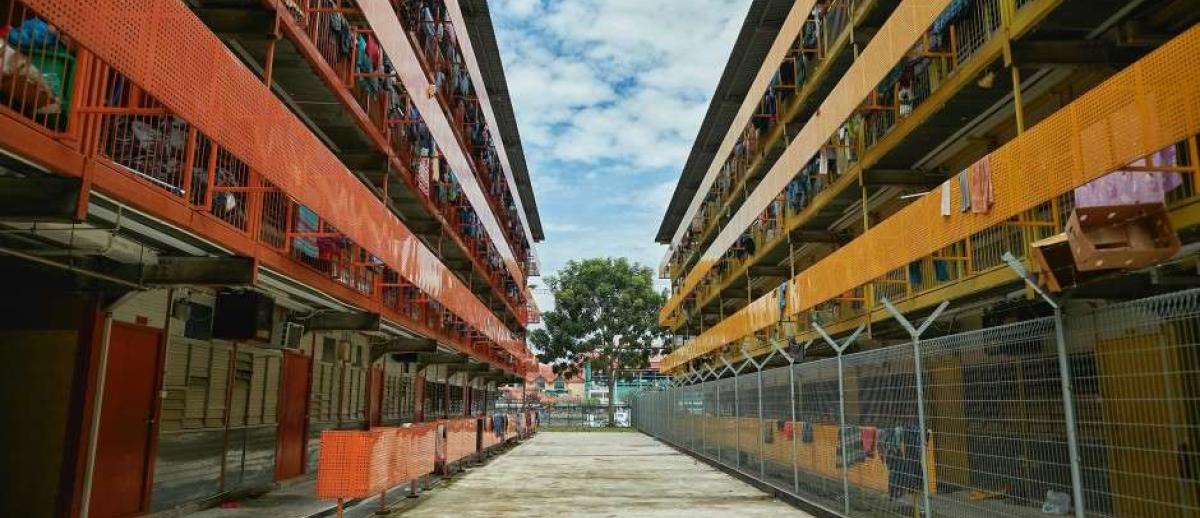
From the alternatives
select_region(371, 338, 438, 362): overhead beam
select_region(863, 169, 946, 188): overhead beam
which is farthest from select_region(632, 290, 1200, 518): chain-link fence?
select_region(371, 338, 438, 362): overhead beam

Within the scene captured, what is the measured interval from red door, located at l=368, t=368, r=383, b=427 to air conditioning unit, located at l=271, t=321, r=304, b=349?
260 inches

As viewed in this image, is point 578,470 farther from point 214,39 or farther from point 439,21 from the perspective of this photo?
point 214,39

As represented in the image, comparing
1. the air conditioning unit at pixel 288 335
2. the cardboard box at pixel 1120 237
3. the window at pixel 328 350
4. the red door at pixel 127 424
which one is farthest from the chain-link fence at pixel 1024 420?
the window at pixel 328 350

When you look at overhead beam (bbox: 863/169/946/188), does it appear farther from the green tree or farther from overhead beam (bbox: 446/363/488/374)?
the green tree

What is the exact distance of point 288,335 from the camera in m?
13.2

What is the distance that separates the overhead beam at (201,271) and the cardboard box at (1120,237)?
24.3 feet

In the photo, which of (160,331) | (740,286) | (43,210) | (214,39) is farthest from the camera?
(740,286)

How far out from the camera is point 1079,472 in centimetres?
577

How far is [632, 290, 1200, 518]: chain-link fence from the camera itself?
4938mm

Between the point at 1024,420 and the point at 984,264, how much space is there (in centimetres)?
759

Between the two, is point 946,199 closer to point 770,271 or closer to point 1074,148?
point 1074,148

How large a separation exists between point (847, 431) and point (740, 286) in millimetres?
22581

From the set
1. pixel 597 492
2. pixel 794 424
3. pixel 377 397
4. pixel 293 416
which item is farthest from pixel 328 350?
pixel 794 424

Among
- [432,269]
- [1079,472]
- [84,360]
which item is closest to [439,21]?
[432,269]
